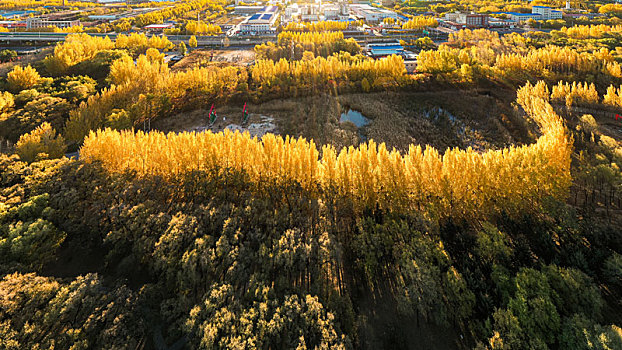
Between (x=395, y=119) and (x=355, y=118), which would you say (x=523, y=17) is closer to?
(x=395, y=119)

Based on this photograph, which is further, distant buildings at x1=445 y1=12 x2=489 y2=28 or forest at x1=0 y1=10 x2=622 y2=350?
distant buildings at x1=445 y1=12 x2=489 y2=28

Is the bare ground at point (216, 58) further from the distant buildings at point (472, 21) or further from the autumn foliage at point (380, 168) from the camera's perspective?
the distant buildings at point (472, 21)

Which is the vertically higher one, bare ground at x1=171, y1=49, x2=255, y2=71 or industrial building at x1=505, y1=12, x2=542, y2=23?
industrial building at x1=505, y1=12, x2=542, y2=23

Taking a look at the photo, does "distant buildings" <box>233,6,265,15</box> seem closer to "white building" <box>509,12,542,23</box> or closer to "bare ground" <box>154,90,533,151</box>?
"white building" <box>509,12,542,23</box>

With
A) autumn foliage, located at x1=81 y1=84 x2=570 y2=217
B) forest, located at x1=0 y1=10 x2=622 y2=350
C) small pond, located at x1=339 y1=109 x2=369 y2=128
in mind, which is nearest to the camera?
forest, located at x1=0 y1=10 x2=622 y2=350

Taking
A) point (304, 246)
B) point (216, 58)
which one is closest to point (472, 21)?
point (216, 58)

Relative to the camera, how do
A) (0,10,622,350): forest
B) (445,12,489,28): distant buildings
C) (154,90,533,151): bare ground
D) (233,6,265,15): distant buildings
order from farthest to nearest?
1. (233,6,265,15): distant buildings
2. (445,12,489,28): distant buildings
3. (154,90,533,151): bare ground
4. (0,10,622,350): forest

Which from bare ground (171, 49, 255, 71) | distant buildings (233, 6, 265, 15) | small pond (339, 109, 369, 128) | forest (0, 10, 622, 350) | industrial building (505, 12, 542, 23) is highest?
distant buildings (233, 6, 265, 15)

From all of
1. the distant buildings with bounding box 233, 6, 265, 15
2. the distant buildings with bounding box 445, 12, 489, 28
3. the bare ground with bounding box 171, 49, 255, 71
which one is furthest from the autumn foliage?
the distant buildings with bounding box 233, 6, 265, 15

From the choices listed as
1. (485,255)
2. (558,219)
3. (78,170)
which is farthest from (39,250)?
(558,219)

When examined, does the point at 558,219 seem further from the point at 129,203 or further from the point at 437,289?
the point at 129,203

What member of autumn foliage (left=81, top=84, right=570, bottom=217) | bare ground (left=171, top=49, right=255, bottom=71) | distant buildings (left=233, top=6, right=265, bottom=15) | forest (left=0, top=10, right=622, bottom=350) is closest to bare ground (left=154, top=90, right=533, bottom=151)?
forest (left=0, top=10, right=622, bottom=350)

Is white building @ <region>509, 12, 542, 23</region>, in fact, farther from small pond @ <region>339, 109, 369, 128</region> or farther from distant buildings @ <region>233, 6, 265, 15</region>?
distant buildings @ <region>233, 6, 265, 15</region>
